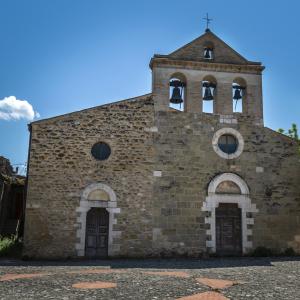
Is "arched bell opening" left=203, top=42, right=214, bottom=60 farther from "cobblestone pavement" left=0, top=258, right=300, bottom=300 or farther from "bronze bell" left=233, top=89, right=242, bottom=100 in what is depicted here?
"cobblestone pavement" left=0, top=258, right=300, bottom=300

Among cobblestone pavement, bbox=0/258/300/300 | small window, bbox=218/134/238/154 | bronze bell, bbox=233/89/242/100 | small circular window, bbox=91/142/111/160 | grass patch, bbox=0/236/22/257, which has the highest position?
bronze bell, bbox=233/89/242/100

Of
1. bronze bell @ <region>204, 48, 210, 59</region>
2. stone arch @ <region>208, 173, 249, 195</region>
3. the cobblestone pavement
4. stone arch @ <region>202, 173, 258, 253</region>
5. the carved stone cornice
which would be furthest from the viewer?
bronze bell @ <region>204, 48, 210, 59</region>

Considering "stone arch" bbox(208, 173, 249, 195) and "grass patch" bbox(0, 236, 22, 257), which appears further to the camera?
"stone arch" bbox(208, 173, 249, 195)

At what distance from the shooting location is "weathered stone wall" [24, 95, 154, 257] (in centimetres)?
1320

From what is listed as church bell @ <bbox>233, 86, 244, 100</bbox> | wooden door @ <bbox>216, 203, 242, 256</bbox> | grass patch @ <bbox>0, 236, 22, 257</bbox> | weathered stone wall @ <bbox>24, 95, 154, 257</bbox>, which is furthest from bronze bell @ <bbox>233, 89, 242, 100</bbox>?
grass patch @ <bbox>0, 236, 22, 257</bbox>

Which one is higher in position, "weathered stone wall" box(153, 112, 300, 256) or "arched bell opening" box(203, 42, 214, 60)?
"arched bell opening" box(203, 42, 214, 60)

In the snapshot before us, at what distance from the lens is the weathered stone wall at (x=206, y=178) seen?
13.9m

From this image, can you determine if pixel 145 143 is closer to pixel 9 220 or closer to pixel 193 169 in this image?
pixel 193 169

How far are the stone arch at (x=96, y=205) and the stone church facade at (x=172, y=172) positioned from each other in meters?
0.03

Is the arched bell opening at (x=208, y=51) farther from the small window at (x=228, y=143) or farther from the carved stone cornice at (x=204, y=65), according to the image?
the small window at (x=228, y=143)

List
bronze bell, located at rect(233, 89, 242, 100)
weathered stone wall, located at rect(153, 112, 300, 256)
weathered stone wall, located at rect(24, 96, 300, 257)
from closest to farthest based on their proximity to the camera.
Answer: weathered stone wall, located at rect(24, 96, 300, 257), weathered stone wall, located at rect(153, 112, 300, 256), bronze bell, located at rect(233, 89, 242, 100)

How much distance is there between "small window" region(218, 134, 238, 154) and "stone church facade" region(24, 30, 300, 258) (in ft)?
0.13

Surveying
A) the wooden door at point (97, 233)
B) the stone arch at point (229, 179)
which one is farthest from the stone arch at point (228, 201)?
the wooden door at point (97, 233)

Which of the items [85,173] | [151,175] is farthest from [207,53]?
[85,173]
